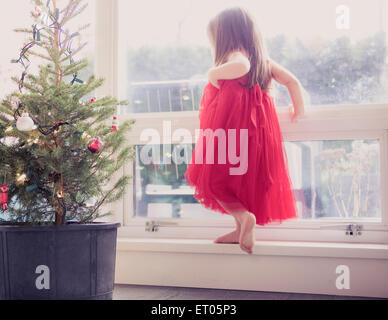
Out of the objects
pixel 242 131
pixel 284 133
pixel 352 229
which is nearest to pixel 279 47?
pixel 284 133

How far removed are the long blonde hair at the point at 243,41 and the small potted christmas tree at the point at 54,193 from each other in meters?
0.63

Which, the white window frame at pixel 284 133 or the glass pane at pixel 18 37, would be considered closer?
A: the white window frame at pixel 284 133

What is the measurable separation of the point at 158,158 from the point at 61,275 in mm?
937

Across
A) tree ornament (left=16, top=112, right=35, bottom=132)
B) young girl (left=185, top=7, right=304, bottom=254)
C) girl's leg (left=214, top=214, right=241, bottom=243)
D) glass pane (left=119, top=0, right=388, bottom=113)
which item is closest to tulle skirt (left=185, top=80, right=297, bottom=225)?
young girl (left=185, top=7, right=304, bottom=254)

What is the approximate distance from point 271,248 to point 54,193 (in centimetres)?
90

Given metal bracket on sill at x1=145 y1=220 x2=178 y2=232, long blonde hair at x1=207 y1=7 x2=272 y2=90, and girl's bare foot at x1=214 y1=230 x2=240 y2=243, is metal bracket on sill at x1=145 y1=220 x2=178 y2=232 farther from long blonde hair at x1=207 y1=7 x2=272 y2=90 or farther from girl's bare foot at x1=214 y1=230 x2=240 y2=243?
long blonde hair at x1=207 y1=7 x2=272 y2=90

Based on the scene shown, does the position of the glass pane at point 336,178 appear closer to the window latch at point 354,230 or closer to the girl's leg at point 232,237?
the window latch at point 354,230

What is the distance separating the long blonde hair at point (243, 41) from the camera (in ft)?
6.50

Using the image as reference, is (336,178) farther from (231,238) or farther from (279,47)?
(279,47)

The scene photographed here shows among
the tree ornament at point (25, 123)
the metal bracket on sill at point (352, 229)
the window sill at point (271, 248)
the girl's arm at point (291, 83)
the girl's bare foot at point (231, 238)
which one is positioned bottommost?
the window sill at point (271, 248)

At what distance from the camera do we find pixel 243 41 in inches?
78.5

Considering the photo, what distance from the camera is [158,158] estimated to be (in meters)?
2.30

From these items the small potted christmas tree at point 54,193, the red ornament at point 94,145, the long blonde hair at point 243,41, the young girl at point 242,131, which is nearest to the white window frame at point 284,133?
the young girl at point 242,131

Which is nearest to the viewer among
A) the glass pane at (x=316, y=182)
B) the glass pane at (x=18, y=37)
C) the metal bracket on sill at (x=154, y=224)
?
the glass pane at (x=316, y=182)
